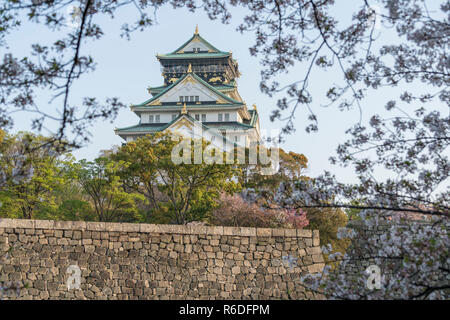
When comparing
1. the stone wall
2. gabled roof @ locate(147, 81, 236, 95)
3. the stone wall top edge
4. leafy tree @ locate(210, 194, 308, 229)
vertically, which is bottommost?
the stone wall

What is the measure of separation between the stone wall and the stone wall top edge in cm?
2

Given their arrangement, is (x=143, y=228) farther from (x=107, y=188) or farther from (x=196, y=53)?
(x=196, y=53)

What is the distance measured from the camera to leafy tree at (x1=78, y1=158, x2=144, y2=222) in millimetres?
19578

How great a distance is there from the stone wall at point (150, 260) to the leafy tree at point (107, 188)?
25.7 feet

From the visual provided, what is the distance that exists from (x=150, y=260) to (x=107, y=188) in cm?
838

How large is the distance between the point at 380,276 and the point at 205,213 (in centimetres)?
1448

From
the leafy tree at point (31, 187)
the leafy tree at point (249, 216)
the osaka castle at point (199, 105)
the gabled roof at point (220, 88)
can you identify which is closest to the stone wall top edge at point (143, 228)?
the leafy tree at point (249, 216)

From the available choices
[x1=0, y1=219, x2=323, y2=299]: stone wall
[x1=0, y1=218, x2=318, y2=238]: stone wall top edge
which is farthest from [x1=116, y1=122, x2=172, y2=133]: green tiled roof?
[x1=0, y1=219, x2=323, y2=299]: stone wall

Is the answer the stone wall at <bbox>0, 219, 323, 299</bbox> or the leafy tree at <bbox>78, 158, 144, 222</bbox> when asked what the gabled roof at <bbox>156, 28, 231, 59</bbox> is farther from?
the stone wall at <bbox>0, 219, 323, 299</bbox>

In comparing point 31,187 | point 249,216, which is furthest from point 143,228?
point 31,187

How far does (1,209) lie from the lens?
17.9m

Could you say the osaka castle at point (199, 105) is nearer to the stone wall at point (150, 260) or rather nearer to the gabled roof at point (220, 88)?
the gabled roof at point (220, 88)

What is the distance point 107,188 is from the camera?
19.6 m
